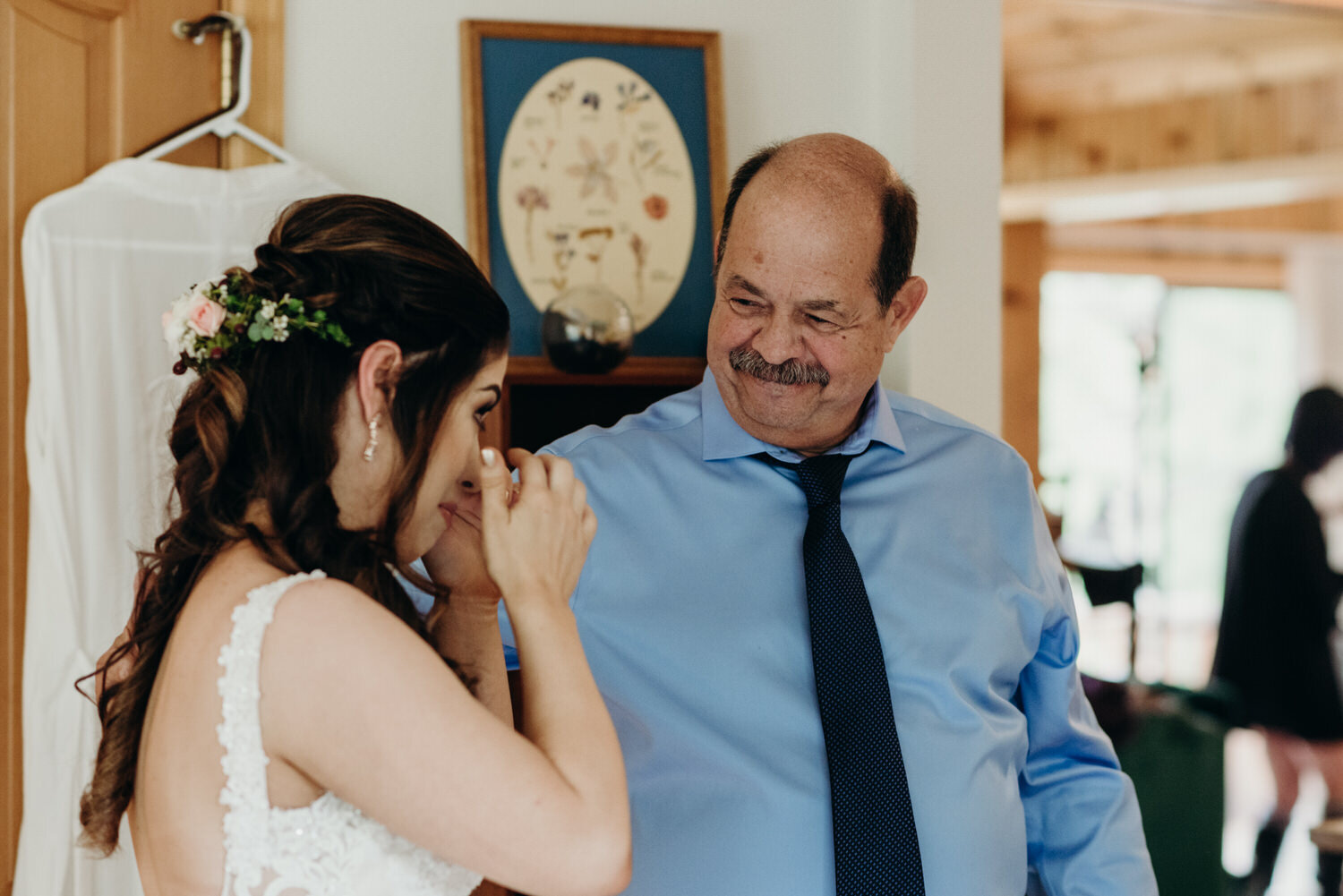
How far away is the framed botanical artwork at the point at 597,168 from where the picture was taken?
200cm

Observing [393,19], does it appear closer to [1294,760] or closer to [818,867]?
[818,867]

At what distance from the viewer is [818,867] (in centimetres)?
Result: 143

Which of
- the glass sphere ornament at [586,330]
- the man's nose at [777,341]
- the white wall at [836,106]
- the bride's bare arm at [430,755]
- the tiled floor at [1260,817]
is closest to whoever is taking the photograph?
the bride's bare arm at [430,755]

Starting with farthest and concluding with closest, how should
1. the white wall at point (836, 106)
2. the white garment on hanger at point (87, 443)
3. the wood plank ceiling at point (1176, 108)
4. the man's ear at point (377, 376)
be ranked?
the wood plank ceiling at point (1176, 108), the white wall at point (836, 106), the white garment on hanger at point (87, 443), the man's ear at point (377, 376)

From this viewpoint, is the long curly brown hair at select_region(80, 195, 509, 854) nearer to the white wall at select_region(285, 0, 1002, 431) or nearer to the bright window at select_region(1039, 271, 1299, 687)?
the white wall at select_region(285, 0, 1002, 431)

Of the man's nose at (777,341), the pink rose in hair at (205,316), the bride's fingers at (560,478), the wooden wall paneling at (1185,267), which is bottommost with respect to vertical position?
the bride's fingers at (560,478)

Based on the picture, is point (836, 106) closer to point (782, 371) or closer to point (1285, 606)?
point (782, 371)

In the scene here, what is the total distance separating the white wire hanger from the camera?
1879mm

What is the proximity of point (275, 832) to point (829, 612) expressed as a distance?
2.43 ft

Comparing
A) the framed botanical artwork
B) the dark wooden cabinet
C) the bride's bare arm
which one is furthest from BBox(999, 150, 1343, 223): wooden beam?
the bride's bare arm

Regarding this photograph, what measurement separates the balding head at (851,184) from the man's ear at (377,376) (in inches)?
28.9

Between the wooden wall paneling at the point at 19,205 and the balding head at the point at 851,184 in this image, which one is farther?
the wooden wall paneling at the point at 19,205

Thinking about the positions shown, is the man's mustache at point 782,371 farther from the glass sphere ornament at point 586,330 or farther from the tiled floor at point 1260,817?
the tiled floor at point 1260,817

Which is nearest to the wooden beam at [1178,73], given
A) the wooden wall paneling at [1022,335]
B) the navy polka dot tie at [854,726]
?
the wooden wall paneling at [1022,335]
